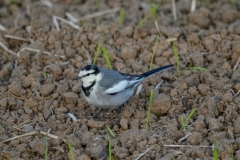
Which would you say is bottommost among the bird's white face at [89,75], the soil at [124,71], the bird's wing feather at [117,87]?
the soil at [124,71]

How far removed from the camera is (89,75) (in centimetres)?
615

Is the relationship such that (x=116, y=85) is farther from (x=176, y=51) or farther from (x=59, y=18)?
(x=59, y=18)

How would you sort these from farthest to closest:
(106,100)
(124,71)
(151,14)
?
(151,14), (124,71), (106,100)

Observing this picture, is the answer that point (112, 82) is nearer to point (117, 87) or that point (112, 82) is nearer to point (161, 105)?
point (117, 87)

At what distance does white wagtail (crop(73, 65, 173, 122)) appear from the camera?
606cm

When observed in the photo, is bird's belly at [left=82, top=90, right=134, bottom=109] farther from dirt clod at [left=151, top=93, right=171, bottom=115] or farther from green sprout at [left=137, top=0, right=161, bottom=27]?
green sprout at [left=137, top=0, right=161, bottom=27]

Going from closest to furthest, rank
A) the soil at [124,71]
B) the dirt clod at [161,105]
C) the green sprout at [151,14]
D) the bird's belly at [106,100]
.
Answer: the soil at [124,71]
the bird's belly at [106,100]
the dirt clod at [161,105]
the green sprout at [151,14]

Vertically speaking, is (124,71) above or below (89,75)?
below

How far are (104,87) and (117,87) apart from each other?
Answer: 7.2 inches

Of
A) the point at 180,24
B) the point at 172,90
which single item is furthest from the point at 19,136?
the point at 180,24

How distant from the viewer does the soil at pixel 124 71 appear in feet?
18.3

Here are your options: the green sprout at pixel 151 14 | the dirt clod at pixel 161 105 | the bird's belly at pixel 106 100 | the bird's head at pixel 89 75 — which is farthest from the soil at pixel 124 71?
the bird's head at pixel 89 75

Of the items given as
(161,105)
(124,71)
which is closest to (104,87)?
(161,105)

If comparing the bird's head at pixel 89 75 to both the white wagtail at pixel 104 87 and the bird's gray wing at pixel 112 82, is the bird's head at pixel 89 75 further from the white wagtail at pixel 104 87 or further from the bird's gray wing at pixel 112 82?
the bird's gray wing at pixel 112 82
